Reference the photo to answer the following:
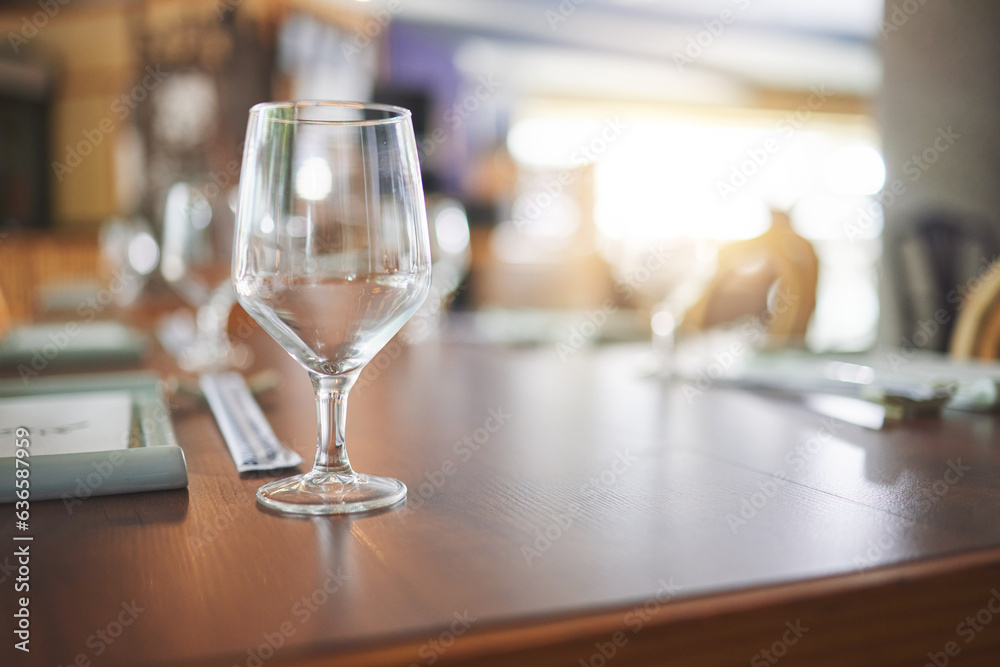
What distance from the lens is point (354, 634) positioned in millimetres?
256

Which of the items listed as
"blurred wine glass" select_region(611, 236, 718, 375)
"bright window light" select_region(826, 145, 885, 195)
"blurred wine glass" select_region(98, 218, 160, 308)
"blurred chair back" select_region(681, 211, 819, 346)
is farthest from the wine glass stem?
"bright window light" select_region(826, 145, 885, 195)

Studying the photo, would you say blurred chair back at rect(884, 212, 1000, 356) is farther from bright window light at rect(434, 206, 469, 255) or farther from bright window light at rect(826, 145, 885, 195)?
bright window light at rect(826, 145, 885, 195)

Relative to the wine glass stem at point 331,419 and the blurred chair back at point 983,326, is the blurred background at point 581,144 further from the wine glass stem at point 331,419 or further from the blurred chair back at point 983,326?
the wine glass stem at point 331,419

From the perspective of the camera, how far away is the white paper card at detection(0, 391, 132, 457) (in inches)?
18.3

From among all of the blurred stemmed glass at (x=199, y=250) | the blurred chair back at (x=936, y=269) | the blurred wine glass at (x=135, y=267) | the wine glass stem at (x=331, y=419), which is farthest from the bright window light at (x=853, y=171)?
the wine glass stem at (x=331, y=419)

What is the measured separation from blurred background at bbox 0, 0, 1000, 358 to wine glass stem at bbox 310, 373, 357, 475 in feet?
1.87

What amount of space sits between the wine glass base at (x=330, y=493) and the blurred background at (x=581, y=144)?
564 mm

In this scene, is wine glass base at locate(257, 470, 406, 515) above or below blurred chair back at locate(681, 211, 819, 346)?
below

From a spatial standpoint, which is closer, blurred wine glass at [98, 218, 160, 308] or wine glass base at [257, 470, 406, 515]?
wine glass base at [257, 470, 406, 515]

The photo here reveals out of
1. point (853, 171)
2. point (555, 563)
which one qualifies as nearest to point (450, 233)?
point (555, 563)

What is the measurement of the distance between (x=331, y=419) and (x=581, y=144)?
831 centimetres

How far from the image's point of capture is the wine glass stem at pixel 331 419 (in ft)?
1.34

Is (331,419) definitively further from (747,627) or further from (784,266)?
(784,266)

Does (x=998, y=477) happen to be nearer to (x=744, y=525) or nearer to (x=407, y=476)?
(x=744, y=525)
